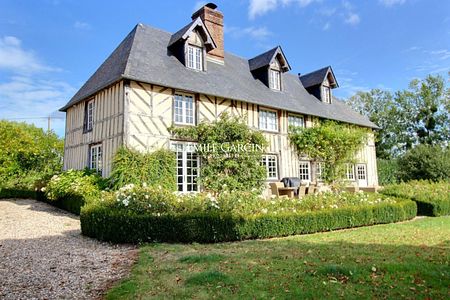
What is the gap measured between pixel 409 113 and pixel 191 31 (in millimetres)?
27128

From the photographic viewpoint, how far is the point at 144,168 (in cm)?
1002

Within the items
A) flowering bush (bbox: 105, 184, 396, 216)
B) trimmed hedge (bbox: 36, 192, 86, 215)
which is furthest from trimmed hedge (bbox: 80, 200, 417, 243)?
trimmed hedge (bbox: 36, 192, 86, 215)

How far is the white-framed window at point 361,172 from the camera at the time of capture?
58.2 feet

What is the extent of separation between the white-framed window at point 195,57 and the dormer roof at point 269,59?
3625mm

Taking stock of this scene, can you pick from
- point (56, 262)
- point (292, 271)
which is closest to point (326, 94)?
point (292, 271)

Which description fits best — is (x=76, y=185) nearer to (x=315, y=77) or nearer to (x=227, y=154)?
(x=227, y=154)

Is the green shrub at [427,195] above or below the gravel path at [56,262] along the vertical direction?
above

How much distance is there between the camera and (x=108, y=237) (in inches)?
253

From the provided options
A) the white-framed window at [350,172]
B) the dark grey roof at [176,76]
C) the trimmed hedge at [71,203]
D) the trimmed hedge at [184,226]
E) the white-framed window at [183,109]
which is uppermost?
the dark grey roof at [176,76]

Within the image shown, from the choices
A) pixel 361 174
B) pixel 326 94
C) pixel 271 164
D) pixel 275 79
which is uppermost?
pixel 275 79

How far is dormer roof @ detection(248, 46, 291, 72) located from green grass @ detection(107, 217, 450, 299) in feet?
35.7

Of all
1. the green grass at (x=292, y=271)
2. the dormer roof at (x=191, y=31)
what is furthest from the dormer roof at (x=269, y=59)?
the green grass at (x=292, y=271)

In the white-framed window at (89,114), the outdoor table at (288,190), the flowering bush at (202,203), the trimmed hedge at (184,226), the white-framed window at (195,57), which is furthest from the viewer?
the white-framed window at (195,57)

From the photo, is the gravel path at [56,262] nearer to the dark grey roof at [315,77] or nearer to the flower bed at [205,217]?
the flower bed at [205,217]
